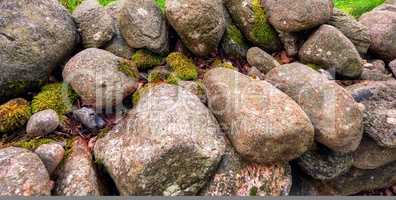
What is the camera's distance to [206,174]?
388 centimetres

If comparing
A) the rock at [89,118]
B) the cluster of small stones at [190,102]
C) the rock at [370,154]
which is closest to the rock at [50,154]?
the cluster of small stones at [190,102]

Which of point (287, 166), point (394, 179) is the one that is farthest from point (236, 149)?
point (394, 179)

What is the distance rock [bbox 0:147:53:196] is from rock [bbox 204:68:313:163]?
1.96 metres

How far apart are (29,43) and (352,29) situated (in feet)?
15.0

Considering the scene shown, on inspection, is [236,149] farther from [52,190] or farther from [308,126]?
[52,190]

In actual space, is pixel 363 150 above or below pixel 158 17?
below

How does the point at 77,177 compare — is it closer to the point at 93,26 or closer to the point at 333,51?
the point at 93,26

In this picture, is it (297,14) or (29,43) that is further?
(297,14)

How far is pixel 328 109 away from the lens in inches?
166

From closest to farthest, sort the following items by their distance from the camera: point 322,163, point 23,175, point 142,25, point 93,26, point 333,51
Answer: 1. point 23,175
2. point 322,163
3. point 142,25
4. point 93,26
5. point 333,51

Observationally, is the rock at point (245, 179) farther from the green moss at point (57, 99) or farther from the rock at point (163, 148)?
the green moss at point (57, 99)

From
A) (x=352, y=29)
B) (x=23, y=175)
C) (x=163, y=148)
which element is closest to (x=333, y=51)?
(x=352, y=29)

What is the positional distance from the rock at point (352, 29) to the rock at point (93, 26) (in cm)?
331

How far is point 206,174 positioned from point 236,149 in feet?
1.52
